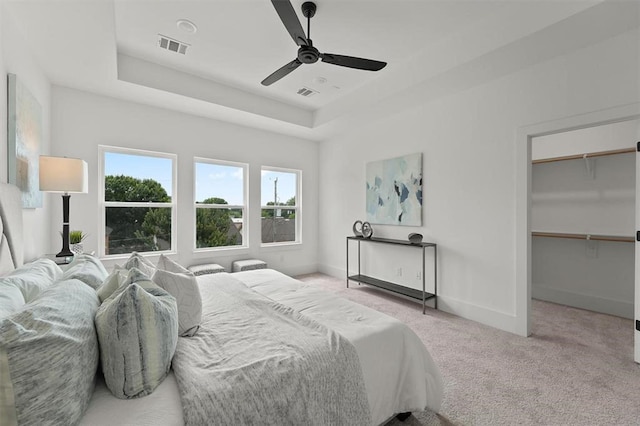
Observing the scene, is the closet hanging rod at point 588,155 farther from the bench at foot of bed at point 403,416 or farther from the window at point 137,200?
the window at point 137,200

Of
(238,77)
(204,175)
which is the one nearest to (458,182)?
(238,77)

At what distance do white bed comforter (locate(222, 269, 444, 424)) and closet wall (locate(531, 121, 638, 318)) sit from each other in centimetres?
332

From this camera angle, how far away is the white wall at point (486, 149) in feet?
8.23

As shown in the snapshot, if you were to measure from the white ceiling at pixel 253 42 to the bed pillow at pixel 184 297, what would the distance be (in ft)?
6.72

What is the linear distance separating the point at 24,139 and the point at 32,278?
4.90ft

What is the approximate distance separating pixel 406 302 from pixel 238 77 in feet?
12.4

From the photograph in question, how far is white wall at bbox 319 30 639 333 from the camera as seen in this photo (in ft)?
8.23

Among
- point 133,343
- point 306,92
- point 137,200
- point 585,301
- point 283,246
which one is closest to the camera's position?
point 133,343

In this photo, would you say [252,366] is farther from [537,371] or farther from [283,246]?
[283,246]

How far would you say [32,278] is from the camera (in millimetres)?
1419

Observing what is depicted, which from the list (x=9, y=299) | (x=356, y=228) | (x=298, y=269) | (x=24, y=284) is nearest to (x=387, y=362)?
(x=9, y=299)

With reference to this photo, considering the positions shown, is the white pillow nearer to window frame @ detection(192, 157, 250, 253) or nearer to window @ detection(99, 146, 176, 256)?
window @ detection(99, 146, 176, 256)

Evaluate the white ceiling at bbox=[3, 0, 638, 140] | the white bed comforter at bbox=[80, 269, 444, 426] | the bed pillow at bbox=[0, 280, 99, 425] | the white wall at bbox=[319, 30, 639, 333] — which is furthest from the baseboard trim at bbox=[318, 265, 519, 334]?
the bed pillow at bbox=[0, 280, 99, 425]

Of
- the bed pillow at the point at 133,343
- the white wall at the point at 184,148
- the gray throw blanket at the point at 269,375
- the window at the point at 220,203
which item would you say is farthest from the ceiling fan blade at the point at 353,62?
the window at the point at 220,203
